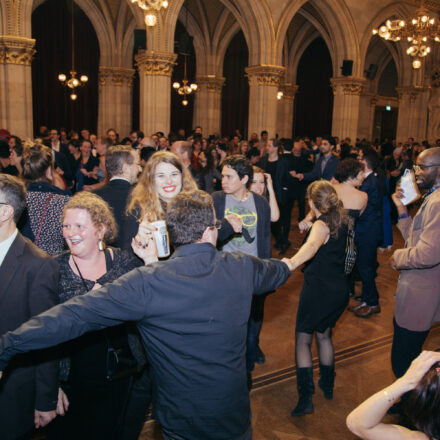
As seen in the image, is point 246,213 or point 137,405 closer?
point 137,405

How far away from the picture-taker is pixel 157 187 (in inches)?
121

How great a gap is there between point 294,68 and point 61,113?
482 inches

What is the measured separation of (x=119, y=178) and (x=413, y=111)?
19.8 metres

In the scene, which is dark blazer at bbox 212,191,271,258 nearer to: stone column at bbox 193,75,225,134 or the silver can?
the silver can

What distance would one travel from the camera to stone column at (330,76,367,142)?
53.9 ft

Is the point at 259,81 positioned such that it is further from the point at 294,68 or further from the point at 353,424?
the point at 353,424

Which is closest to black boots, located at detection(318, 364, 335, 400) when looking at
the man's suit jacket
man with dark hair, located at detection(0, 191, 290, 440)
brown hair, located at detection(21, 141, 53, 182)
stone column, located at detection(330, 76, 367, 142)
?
the man's suit jacket

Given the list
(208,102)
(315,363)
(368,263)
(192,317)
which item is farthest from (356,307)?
(208,102)

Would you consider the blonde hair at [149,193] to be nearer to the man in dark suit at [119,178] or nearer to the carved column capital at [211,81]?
the man in dark suit at [119,178]

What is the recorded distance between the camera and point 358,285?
624 cm

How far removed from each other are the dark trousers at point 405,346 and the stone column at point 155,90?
11.3 metres

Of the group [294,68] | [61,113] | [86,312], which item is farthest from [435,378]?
[294,68]

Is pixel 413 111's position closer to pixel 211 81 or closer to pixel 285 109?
pixel 285 109

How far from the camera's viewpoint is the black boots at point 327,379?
11.1 feet
